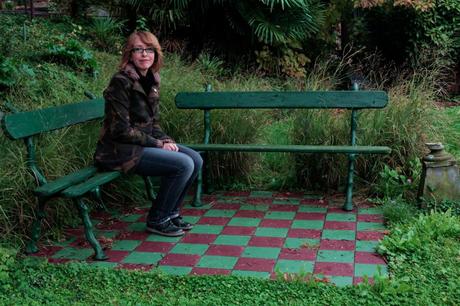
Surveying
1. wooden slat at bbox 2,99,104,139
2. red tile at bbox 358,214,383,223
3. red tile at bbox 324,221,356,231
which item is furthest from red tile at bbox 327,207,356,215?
wooden slat at bbox 2,99,104,139

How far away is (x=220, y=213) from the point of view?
5734mm

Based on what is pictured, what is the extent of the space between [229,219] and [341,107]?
59.8 inches

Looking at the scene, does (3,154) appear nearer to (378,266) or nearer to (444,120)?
(378,266)

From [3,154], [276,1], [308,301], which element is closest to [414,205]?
[308,301]

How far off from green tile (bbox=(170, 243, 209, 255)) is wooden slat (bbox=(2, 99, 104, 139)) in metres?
1.38

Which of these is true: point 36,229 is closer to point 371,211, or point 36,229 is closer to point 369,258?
point 369,258

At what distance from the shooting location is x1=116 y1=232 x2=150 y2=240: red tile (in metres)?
5.10

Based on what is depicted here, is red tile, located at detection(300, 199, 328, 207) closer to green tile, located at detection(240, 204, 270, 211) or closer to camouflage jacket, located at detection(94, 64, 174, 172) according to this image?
green tile, located at detection(240, 204, 270, 211)

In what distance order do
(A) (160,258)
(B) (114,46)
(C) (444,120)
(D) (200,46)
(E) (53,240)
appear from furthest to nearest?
(D) (200,46)
(B) (114,46)
(C) (444,120)
(E) (53,240)
(A) (160,258)

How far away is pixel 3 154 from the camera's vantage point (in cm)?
508

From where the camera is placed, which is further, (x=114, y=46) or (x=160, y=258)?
(x=114, y=46)

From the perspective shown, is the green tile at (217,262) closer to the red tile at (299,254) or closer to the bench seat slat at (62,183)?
the red tile at (299,254)

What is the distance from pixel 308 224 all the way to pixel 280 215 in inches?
13.6

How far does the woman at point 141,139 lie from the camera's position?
16.2ft
